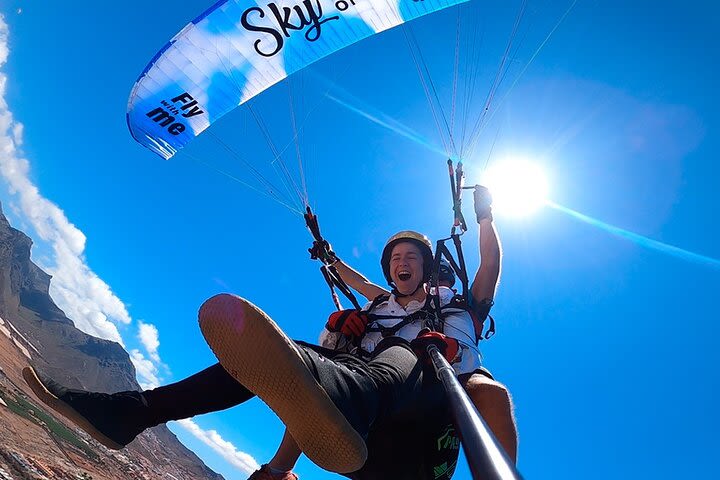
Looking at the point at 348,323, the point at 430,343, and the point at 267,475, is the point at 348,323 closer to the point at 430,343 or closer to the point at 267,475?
the point at 430,343

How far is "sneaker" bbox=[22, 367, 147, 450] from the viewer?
1.91m

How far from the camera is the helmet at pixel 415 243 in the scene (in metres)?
3.55

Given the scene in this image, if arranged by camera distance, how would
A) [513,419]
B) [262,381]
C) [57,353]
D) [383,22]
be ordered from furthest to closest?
[57,353] → [383,22] → [513,419] → [262,381]

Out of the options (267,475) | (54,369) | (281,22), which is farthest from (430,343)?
(54,369)

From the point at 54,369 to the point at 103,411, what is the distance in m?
97.6

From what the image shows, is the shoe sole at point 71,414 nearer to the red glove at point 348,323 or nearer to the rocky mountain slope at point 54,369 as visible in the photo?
the red glove at point 348,323

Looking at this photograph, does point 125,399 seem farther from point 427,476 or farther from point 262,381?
point 427,476

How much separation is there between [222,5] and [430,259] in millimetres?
4978

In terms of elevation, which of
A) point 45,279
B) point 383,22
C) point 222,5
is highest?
point 383,22

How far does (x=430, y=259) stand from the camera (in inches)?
Answer: 142

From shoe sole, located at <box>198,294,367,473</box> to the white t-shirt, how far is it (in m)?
1.40

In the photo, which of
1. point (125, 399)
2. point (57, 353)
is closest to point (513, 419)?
point (125, 399)

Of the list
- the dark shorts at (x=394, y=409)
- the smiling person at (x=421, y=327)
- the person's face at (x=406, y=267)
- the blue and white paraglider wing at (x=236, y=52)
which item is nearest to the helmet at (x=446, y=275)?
the smiling person at (x=421, y=327)

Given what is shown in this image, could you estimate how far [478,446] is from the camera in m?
0.86
